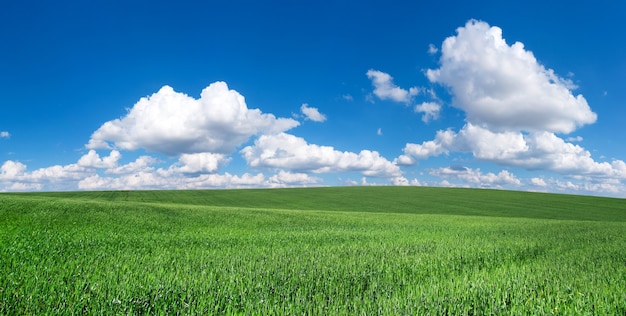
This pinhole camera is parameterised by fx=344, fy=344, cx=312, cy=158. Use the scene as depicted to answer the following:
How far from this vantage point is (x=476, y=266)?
358 inches

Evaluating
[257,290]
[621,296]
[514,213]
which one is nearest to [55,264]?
[257,290]

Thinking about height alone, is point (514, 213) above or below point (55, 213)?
below

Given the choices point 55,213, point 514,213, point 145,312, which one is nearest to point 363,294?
point 145,312

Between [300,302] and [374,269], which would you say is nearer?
[300,302]

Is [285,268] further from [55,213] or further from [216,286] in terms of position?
[55,213]

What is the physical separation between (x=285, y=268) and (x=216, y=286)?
1.96m

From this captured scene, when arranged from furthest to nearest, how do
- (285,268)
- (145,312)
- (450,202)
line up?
(450,202), (285,268), (145,312)

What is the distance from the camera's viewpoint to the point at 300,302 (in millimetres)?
5738

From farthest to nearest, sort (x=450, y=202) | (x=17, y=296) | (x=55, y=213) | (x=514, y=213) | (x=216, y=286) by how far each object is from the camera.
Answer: (x=450, y=202) → (x=514, y=213) → (x=55, y=213) → (x=216, y=286) → (x=17, y=296)

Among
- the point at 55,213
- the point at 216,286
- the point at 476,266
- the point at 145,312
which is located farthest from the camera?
the point at 55,213

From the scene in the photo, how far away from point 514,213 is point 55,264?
205 ft

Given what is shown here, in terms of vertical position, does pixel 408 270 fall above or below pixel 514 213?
above

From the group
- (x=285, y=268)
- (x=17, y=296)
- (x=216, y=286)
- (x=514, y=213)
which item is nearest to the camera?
(x=17, y=296)

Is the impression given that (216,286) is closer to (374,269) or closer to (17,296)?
(17,296)
